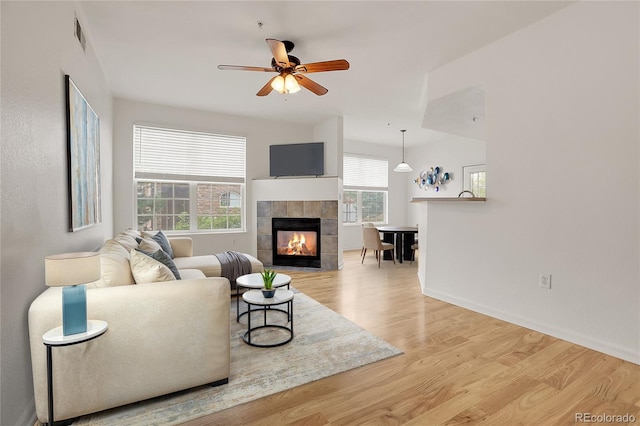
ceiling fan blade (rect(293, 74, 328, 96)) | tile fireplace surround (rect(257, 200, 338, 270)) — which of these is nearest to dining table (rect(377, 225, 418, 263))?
tile fireplace surround (rect(257, 200, 338, 270))

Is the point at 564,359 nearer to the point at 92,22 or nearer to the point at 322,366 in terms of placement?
the point at 322,366

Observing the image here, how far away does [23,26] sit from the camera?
169cm

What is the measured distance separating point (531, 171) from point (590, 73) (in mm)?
870

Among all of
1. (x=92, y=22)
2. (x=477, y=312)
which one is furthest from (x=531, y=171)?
(x=92, y=22)

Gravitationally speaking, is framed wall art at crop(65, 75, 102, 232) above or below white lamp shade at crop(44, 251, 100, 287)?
above

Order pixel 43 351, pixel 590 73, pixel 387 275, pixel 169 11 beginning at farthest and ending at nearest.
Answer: pixel 387 275 → pixel 169 11 → pixel 590 73 → pixel 43 351

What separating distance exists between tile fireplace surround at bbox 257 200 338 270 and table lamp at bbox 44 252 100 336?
4.30 meters

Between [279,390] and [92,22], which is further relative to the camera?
[92,22]

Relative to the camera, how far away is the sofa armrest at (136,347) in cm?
165

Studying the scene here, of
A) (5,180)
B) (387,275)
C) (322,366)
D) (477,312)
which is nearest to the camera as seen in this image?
(5,180)

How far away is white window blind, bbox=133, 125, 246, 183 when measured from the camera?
532 cm

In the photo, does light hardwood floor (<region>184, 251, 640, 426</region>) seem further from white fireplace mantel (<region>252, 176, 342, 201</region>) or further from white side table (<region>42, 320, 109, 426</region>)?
white fireplace mantel (<region>252, 176, 342, 201</region>)

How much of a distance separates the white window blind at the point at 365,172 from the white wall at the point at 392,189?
0.14 metres

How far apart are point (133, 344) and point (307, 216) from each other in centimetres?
418
